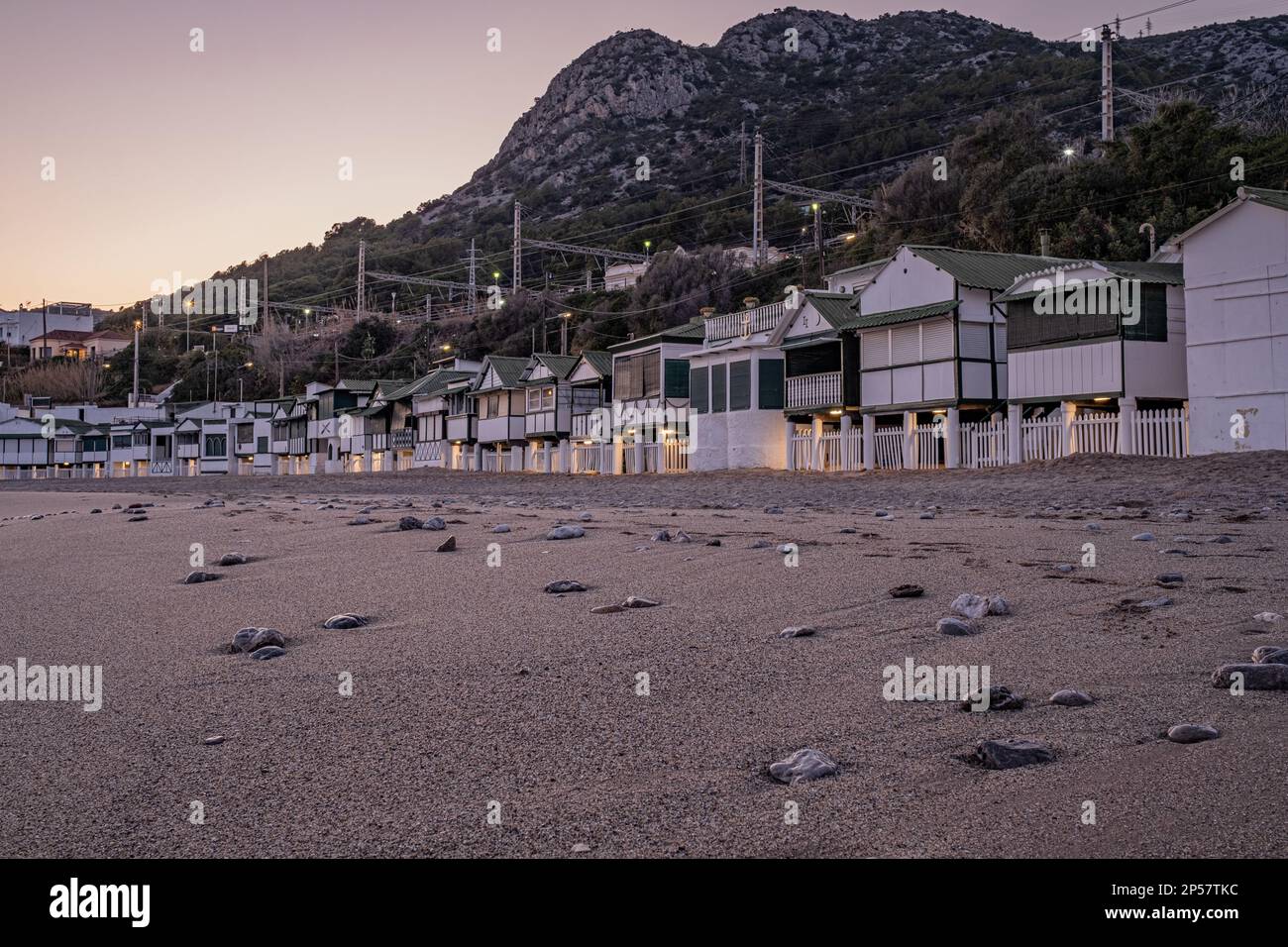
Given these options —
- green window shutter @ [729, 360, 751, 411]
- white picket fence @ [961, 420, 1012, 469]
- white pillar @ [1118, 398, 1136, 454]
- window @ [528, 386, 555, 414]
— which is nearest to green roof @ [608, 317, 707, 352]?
green window shutter @ [729, 360, 751, 411]

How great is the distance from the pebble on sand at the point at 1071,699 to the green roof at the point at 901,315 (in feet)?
104

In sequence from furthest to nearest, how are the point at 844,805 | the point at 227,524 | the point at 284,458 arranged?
the point at 284,458, the point at 227,524, the point at 844,805

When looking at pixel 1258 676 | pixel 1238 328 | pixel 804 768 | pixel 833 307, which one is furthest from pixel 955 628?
pixel 833 307

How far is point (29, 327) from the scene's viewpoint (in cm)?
17662

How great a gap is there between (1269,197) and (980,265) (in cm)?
1087

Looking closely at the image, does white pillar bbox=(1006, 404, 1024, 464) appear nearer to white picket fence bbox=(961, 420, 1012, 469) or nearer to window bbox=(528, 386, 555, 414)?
white picket fence bbox=(961, 420, 1012, 469)

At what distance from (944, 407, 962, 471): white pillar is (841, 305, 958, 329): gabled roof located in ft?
11.8

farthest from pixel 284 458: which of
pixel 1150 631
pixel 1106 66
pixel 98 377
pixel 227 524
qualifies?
pixel 1150 631

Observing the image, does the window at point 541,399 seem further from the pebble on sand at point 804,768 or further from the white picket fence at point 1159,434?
the pebble on sand at point 804,768

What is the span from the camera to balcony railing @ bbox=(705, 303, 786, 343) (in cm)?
4338


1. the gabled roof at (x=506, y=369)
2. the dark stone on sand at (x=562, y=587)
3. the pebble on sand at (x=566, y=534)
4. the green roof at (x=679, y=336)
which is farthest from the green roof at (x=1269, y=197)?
the gabled roof at (x=506, y=369)

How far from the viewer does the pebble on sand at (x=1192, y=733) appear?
11.4ft
